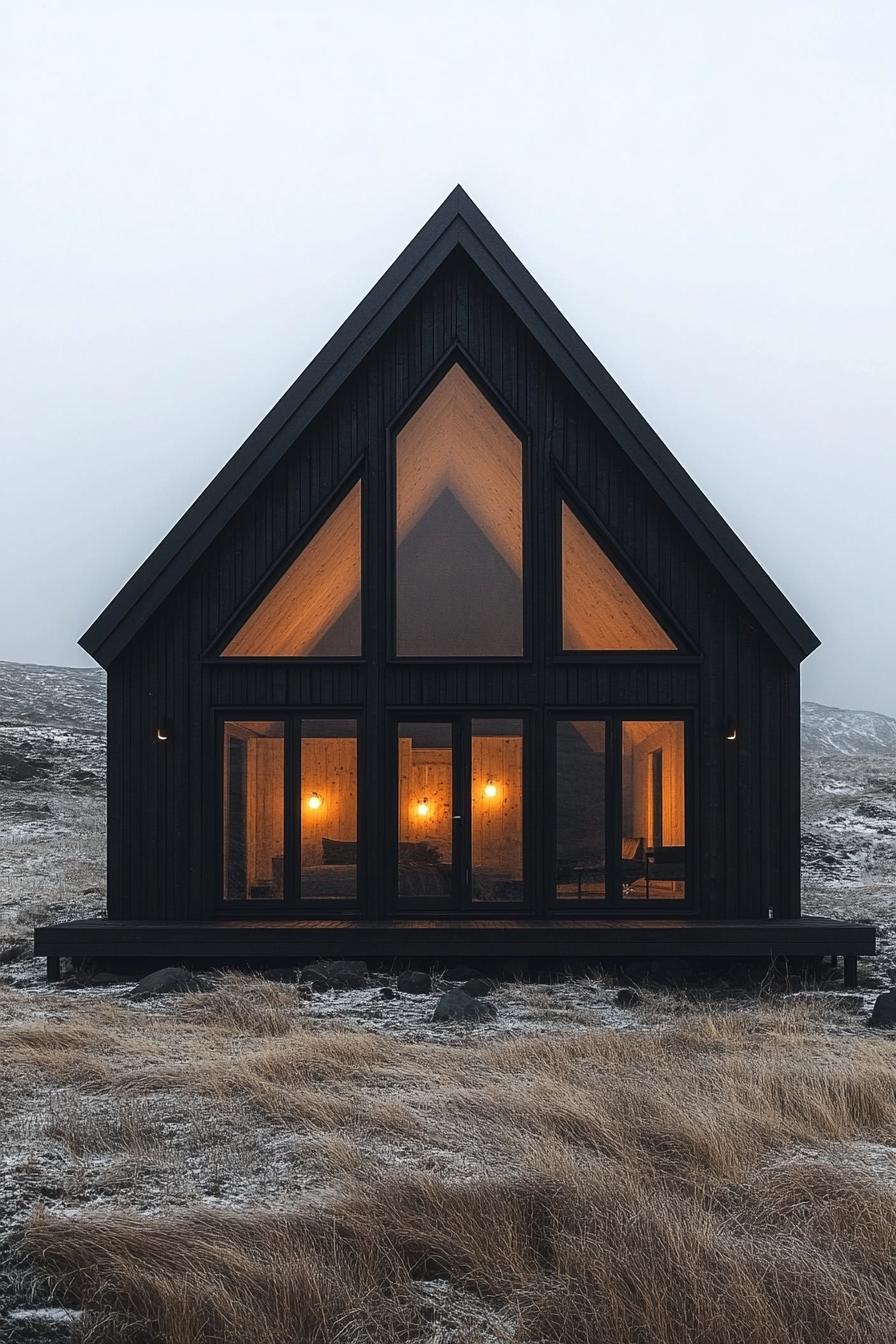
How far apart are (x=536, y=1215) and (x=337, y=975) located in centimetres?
475

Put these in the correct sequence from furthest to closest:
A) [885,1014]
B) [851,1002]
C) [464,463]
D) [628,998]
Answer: [464,463] < [851,1002] < [628,998] < [885,1014]

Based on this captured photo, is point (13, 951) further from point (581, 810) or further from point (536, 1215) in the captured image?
point (536, 1215)

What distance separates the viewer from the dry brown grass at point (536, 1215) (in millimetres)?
3365

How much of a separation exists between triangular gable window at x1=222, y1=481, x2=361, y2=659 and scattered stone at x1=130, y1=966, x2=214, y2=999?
9.45ft

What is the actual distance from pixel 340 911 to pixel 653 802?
2987mm

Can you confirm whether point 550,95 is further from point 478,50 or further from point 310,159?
point 310,159

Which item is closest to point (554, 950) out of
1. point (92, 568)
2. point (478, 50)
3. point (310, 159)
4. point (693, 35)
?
point (693, 35)

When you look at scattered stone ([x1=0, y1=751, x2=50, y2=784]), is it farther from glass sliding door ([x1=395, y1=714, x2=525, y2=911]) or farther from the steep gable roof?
glass sliding door ([x1=395, y1=714, x2=525, y2=911])

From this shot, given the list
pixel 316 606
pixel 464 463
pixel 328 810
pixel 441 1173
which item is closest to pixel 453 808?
pixel 328 810

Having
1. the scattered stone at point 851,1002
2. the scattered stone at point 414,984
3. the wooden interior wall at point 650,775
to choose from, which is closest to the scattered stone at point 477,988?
the scattered stone at point 414,984

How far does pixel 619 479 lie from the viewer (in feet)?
32.5

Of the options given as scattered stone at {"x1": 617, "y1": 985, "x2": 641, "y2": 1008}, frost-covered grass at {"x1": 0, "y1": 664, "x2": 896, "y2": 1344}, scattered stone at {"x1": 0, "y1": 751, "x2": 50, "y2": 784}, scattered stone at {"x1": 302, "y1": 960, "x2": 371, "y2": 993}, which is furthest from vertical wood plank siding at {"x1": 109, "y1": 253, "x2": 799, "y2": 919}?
scattered stone at {"x1": 0, "y1": 751, "x2": 50, "y2": 784}

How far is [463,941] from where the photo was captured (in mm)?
8828

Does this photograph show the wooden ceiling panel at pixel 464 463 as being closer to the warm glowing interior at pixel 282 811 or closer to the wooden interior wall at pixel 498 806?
the wooden interior wall at pixel 498 806
